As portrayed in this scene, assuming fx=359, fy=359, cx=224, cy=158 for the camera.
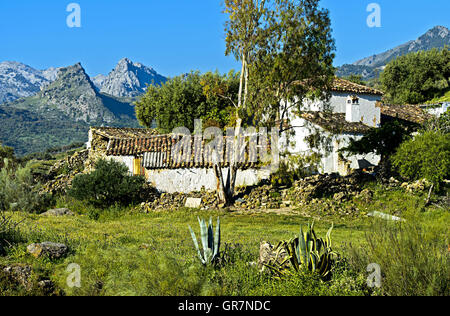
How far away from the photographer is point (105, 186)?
1712 cm

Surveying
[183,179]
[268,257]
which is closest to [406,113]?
[183,179]

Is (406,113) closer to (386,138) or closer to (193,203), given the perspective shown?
(386,138)

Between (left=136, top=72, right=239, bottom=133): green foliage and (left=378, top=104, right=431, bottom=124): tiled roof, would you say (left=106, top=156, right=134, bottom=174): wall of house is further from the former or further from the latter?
(left=378, top=104, right=431, bottom=124): tiled roof

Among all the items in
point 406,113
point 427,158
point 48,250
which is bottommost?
point 48,250

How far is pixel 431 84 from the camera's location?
52594mm

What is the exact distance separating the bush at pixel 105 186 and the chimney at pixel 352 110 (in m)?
15.7

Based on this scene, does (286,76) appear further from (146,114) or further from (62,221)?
(146,114)

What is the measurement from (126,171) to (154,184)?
6.15ft

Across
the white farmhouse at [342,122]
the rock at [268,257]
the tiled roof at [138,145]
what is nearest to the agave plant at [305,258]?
the rock at [268,257]

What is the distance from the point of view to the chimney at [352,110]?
83.0 feet

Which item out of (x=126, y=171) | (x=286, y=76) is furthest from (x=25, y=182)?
(x=286, y=76)

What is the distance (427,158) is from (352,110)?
10.9m

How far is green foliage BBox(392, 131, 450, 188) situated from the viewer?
15.0 m

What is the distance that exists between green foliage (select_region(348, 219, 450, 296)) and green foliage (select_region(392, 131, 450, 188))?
34.0 ft
